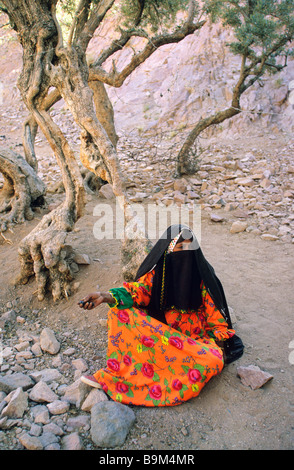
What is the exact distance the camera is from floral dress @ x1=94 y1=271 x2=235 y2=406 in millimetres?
2049

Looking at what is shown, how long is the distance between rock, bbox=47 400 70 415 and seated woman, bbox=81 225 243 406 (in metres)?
0.17

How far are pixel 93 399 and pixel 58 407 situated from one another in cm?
21

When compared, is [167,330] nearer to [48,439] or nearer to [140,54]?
[48,439]

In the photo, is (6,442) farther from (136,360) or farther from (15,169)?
(15,169)

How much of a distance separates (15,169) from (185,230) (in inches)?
139

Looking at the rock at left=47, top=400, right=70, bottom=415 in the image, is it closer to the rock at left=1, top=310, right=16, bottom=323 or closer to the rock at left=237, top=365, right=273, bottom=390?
the rock at left=237, top=365, right=273, bottom=390

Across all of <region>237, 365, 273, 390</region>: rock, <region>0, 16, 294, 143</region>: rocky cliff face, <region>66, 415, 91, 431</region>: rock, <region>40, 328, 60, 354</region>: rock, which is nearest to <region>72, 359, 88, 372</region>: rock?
<region>40, 328, 60, 354</region>: rock

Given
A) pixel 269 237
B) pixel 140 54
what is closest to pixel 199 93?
pixel 140 54

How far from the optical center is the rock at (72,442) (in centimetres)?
170

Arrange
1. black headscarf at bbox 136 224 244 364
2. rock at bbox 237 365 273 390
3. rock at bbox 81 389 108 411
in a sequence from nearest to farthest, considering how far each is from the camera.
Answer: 1. rock at bbox 81 389 108 411
2. rock at bbox 237 365 273 390
3. black headscarf at bbox 136 224 244 364

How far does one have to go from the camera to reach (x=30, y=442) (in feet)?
5.45
